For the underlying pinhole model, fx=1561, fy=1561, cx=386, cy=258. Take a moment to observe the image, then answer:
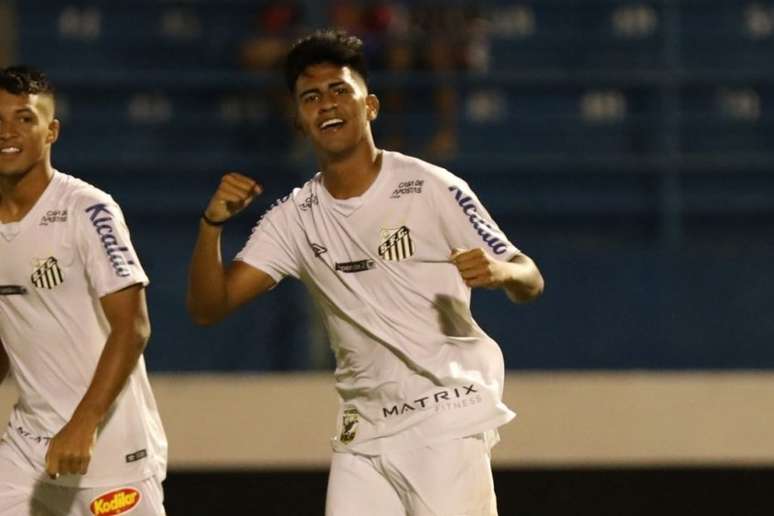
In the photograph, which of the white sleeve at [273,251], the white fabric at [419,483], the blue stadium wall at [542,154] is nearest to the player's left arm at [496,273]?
the white fabric at [419,483]

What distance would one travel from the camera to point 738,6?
909 centimetres

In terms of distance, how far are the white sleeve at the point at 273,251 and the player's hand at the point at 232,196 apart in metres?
0.25

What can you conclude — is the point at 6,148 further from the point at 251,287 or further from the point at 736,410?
the point at 736,410

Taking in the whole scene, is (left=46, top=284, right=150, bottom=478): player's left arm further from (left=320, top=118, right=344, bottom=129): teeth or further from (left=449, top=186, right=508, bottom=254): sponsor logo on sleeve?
(left=449, top=186, right=508, bottom=254): sponsor logo on sleeve

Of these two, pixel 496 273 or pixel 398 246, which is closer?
pixel 496 273

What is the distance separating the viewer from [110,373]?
12.6ft

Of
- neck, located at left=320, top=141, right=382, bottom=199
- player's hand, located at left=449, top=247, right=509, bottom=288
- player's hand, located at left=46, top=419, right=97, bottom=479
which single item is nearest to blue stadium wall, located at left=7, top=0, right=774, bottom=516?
neck, located at left=320, top=141, right=382, bottom=199

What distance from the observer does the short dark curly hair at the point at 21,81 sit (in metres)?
4.15

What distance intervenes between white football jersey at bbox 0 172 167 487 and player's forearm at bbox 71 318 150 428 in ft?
0.52

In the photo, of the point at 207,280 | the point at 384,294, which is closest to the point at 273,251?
the point at 207,280

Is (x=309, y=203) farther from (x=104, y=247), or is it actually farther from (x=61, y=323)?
(x=61, y=323)

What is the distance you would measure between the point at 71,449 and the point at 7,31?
5692 mm

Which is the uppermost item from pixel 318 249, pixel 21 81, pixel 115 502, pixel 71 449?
pixel 21 81

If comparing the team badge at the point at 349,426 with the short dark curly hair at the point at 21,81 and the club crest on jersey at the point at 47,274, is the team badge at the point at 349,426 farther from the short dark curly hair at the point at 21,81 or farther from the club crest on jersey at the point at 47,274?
the short dark curly hair at the point at 21,81
